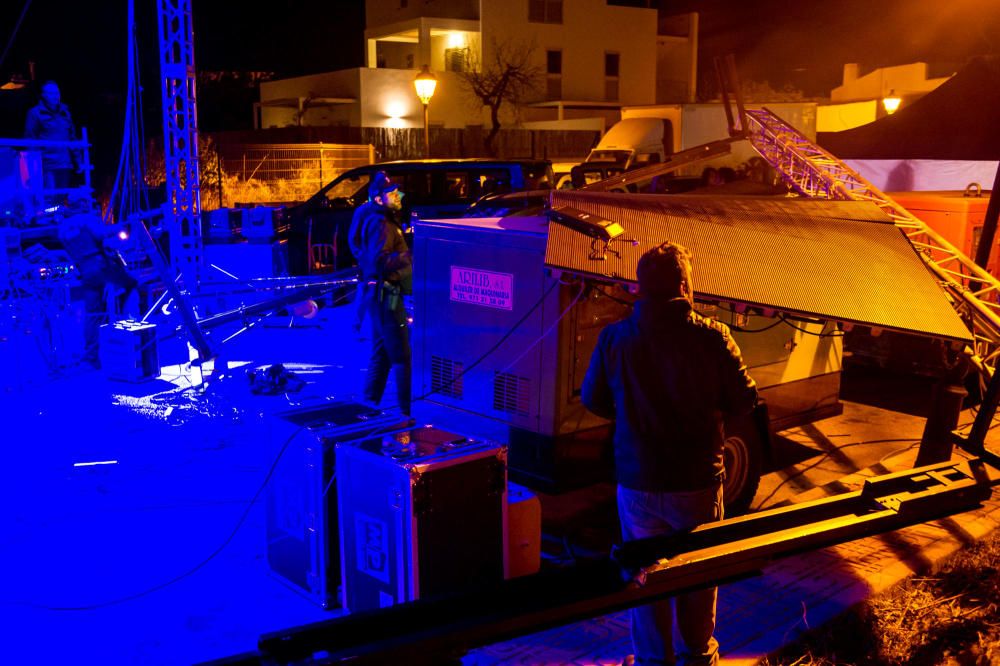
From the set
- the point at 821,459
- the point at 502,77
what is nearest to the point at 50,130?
the point at 821,459

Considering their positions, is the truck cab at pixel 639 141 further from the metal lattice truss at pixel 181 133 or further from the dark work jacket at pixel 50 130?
the metal lattice truss at pixel 181 133

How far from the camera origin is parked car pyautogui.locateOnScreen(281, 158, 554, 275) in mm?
16641

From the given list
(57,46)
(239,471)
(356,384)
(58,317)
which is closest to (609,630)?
(239,471)

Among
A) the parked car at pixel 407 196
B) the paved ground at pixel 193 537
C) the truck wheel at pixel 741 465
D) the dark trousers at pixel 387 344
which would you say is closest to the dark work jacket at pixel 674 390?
the paved ground at pixel 193 537

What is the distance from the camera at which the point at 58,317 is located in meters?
11.2

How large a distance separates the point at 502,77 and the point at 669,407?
36012mm

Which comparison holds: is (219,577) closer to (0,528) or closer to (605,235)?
(0,528)

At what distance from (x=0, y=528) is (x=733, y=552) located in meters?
5.10

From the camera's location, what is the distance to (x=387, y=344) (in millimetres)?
8500

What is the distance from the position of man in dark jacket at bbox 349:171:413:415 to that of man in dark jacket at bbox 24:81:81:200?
10.2m

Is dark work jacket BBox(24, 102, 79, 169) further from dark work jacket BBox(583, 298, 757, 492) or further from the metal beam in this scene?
the metal beam

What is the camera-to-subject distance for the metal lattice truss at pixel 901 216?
6.76 m

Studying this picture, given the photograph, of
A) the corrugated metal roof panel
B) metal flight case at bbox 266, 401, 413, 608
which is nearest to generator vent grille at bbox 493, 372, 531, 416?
metal flight case at bbox 266, 401, 413, 608

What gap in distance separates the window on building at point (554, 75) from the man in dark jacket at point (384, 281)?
33.2m
